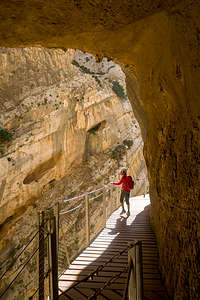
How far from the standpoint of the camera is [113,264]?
15.9 feet

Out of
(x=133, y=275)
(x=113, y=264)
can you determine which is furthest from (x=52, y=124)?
(x=133, y=275)

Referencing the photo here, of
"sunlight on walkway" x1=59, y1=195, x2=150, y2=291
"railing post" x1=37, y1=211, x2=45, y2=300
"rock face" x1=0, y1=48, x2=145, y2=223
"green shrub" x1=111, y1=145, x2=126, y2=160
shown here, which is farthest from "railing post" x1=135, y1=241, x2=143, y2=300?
"green shrub" x1=111, y1=145, x2=126, y2=160

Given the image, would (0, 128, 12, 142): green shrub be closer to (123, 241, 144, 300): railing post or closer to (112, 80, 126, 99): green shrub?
(112, 80, 126, 99): green shrub

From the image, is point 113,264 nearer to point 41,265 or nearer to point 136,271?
point 41,265

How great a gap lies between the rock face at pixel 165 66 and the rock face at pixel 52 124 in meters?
11.0

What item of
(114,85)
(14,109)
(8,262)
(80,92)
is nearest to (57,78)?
(80,92)

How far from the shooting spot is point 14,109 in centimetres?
1611

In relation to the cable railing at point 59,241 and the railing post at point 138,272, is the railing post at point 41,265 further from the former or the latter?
the railing post at point 138,272

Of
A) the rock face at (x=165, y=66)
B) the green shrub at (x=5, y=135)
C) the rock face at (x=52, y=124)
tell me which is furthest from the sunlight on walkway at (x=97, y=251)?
the green shrub at (x=5, y=135)

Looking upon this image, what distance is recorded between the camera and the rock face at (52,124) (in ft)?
47.0

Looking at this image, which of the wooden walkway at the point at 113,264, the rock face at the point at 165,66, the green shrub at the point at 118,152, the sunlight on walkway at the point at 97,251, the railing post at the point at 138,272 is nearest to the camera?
the railing post at the point at 138,272

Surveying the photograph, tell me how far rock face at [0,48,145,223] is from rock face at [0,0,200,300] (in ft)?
36.1

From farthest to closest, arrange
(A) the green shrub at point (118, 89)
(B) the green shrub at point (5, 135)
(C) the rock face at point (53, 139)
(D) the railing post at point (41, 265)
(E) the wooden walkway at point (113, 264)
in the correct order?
1. (A) the green shrub at point (118, 89)
2. (B) the green shrub at point (5, 135)
3. (C) the rock face at point (53, 139)
4. (E) the wooden walkway at point (113, 264)
5. (D) the railing post at point (41, 265)

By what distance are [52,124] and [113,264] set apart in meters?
12.8
